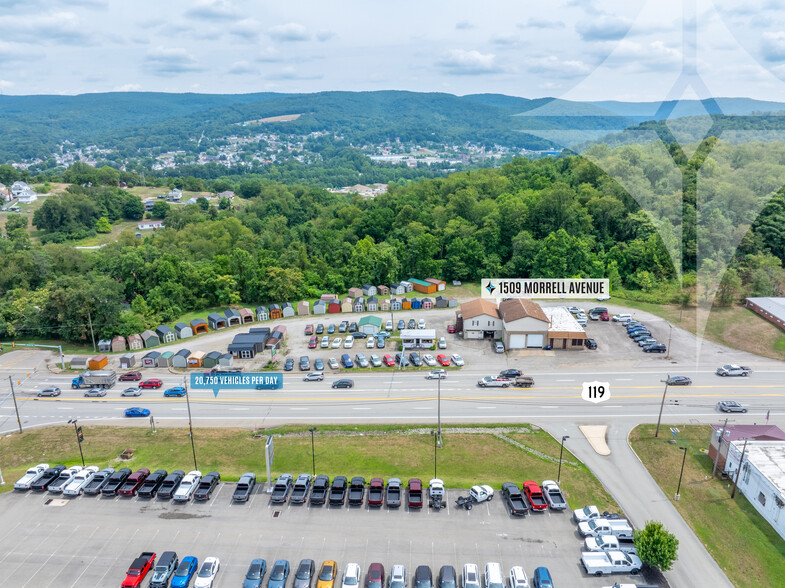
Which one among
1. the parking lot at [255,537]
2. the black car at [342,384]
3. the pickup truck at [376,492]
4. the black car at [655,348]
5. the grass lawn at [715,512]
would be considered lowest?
the grass lawn at [715,512]

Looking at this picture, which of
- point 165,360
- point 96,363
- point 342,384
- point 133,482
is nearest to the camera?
point 133,482

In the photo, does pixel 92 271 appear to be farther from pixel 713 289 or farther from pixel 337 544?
pixel 713 289

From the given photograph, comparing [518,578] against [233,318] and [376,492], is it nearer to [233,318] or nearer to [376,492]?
[376,492]

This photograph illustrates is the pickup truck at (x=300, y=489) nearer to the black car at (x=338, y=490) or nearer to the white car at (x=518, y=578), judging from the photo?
the black car at (x=338, y=490)

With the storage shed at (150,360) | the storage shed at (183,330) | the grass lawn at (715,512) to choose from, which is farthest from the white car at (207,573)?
the storage shed at (183,330)

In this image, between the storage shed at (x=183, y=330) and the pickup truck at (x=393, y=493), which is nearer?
the pickup truck at (x=393, y=493)

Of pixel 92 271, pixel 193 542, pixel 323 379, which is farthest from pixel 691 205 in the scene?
pixel 92 271

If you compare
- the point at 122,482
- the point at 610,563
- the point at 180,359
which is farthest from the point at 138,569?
the point at 180,359
